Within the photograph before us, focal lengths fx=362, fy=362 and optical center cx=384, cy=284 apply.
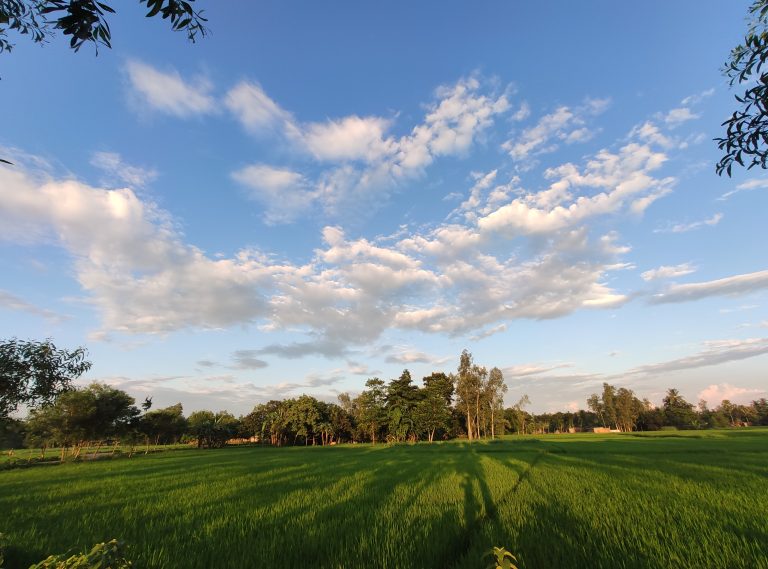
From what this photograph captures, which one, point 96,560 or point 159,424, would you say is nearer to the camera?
point 96,560

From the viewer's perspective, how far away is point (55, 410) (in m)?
34.6

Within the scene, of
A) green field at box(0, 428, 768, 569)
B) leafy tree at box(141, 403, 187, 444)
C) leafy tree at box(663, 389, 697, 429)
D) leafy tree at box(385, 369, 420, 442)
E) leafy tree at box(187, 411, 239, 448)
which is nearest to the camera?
green field at box(0, 428, 768, 569)

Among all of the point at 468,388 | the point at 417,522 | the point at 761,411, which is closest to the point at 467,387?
the point at 468,388

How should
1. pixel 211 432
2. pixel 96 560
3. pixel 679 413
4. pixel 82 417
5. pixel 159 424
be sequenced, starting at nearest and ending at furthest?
pixel 96 560 < pixel 82 417 < pixel 159 424 < pixel 211 432 < pixel 679 413

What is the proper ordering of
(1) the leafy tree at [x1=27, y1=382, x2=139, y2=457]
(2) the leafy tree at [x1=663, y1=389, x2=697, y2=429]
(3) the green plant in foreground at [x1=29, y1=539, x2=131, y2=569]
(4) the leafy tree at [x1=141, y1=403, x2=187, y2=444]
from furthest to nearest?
(2) the leafy tree at [x1=663, y1=389, x2=697, y2=429]
(4) the leafy tree at [x1=141, y1=403, x2=187, y2=444]
(1) the leafy tree at [x1=27, y1=382, x2=139, y2=457]
(3) the green plant in foreground at [x1=29, y1=539, x2=131, y2=569]

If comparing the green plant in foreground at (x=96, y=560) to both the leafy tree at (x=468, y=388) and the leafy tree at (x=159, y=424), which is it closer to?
the leafy tree at (x=159, y=424)

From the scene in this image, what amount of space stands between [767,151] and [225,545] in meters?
9.02

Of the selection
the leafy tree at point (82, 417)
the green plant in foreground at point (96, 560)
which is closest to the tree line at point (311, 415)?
the leafy tree at point (82, 417)

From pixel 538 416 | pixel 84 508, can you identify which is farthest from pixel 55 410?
pixel 538 416

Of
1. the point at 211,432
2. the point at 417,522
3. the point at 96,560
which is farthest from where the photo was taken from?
the point at 211,432

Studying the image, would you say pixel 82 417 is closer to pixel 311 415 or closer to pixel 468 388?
pixel 311 415

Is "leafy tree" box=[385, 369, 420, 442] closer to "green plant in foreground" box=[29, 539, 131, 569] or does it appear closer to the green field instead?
the green field

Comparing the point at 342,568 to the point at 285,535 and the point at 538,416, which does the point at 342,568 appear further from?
the point at 538,416

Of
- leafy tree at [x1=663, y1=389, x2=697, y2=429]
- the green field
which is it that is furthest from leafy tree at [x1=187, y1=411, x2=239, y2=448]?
leafy tree at [x1=663, y1=389, x2=697, y2=429]
